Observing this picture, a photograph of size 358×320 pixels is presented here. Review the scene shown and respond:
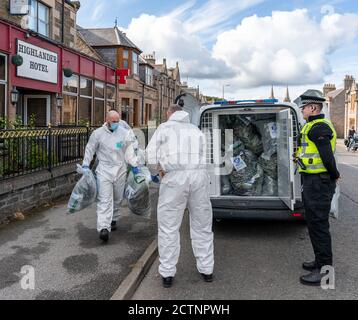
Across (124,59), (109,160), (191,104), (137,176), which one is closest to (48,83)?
(191,104)

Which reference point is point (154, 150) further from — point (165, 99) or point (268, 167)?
point (165, 99)

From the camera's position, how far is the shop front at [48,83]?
38.0ft

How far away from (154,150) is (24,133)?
434 centimetres

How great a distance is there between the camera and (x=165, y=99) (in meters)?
44.6

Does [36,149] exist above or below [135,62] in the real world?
below

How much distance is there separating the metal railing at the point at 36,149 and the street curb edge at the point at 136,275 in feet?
10.3

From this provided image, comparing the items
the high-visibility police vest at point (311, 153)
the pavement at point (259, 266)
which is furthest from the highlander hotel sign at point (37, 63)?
the high-visibility police vest at point (311, 153)

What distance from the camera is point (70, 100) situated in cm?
1620

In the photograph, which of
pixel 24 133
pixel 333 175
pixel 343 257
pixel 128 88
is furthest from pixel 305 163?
pixel 128 88

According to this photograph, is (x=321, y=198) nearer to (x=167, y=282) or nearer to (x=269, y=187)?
(x=167, y=282)

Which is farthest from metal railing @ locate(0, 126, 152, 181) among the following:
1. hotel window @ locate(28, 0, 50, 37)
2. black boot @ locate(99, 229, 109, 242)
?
hotel window @ locate(28, 0, 50, 37)

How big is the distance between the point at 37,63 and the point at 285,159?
9878mm

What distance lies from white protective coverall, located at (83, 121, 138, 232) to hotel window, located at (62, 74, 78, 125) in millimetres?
10031

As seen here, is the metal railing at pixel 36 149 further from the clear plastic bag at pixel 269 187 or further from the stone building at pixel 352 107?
the stone building at pixel 352 107
